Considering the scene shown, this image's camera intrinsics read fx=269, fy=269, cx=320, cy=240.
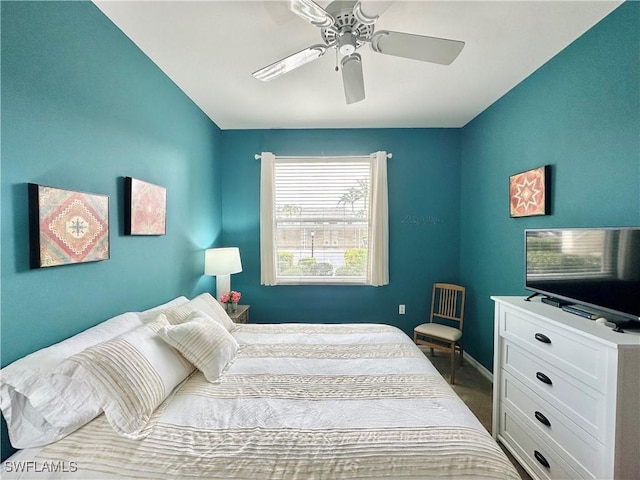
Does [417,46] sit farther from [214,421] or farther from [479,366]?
[479,366]

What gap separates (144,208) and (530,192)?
2972 millimetres

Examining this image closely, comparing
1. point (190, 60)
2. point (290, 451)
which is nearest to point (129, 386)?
point (290, 451)

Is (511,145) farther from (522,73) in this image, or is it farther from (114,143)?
(114,143)

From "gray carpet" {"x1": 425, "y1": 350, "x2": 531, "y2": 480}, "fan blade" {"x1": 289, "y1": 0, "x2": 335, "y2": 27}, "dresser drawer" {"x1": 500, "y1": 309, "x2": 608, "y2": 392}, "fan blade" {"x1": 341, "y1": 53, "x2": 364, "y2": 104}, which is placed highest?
"fan blade" {"x1": 289, "y1": 0, "x2": 335, "y2": 27}

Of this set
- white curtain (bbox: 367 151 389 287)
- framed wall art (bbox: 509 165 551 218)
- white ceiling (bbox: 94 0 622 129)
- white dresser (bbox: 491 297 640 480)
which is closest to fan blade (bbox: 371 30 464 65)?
white ceiling (bbox: 94 0 622 129)

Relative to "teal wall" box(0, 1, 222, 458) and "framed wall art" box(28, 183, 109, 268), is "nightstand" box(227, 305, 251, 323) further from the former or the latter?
"framed wall art" box(28, 183, 109, 268)

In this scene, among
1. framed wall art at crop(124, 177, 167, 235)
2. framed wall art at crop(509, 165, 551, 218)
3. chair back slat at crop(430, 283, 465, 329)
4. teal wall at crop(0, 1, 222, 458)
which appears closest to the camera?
teal wall at crop(0, 1, 222, 458)

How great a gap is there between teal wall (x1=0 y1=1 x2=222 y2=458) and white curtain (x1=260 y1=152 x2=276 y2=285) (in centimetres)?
104

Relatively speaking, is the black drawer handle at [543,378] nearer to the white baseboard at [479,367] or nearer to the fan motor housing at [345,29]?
the white baseboard at [479,367]

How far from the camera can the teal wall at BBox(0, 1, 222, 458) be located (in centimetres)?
113

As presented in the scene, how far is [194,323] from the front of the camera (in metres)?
1.57

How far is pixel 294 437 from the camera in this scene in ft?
3.46

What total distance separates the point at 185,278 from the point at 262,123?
6.38 ft

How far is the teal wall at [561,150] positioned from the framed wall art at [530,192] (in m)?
0.05
